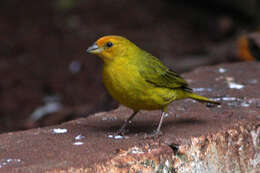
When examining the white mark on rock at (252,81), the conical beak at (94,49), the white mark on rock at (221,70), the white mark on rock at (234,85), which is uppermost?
the conical beak at (94,49)

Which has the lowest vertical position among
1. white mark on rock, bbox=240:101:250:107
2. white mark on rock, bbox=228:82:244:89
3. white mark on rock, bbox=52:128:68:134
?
white mark on rock, bbox=52:128:68:134

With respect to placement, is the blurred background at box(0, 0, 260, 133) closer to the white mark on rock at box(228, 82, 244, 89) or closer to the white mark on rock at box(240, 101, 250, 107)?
the white mark on rock at box(228, 82, 244, 89)

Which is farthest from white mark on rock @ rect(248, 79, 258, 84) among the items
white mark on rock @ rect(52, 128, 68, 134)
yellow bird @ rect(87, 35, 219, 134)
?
white mark on rock @ rect(52, 128, 68, 134)

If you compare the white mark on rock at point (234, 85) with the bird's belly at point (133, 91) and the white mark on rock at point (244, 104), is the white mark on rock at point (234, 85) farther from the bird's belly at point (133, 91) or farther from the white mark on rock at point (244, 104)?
the bird's belly at point (133, 91)

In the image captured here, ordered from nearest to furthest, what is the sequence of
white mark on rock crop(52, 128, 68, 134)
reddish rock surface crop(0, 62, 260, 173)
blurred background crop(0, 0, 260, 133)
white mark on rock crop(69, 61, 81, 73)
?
reddish rock surface crop(0, 62, 260, 173) < white mark on rock crop(52, 128, 68, 134) < blurred background crop(0, 0, 260, 133) < white mark on rock crop(69, 61, 81, 73)

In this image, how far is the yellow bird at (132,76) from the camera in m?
4.09

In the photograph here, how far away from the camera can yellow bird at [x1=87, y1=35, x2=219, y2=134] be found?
4094 mm

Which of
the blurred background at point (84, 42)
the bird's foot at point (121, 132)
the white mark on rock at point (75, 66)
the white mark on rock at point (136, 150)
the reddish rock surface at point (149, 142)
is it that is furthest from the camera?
the white mark on rock at point (75, 66)

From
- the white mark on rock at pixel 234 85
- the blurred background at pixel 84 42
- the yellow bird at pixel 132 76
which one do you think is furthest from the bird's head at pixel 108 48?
the blurred background at pixel 84 42

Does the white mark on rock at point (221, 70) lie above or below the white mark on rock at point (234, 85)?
above

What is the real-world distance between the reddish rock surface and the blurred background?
2118 mm

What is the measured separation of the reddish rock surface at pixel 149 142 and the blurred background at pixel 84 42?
2118mm

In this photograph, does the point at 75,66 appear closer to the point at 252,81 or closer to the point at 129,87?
the point at 252,81

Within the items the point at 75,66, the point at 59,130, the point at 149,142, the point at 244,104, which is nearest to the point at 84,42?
the point at 75,66
